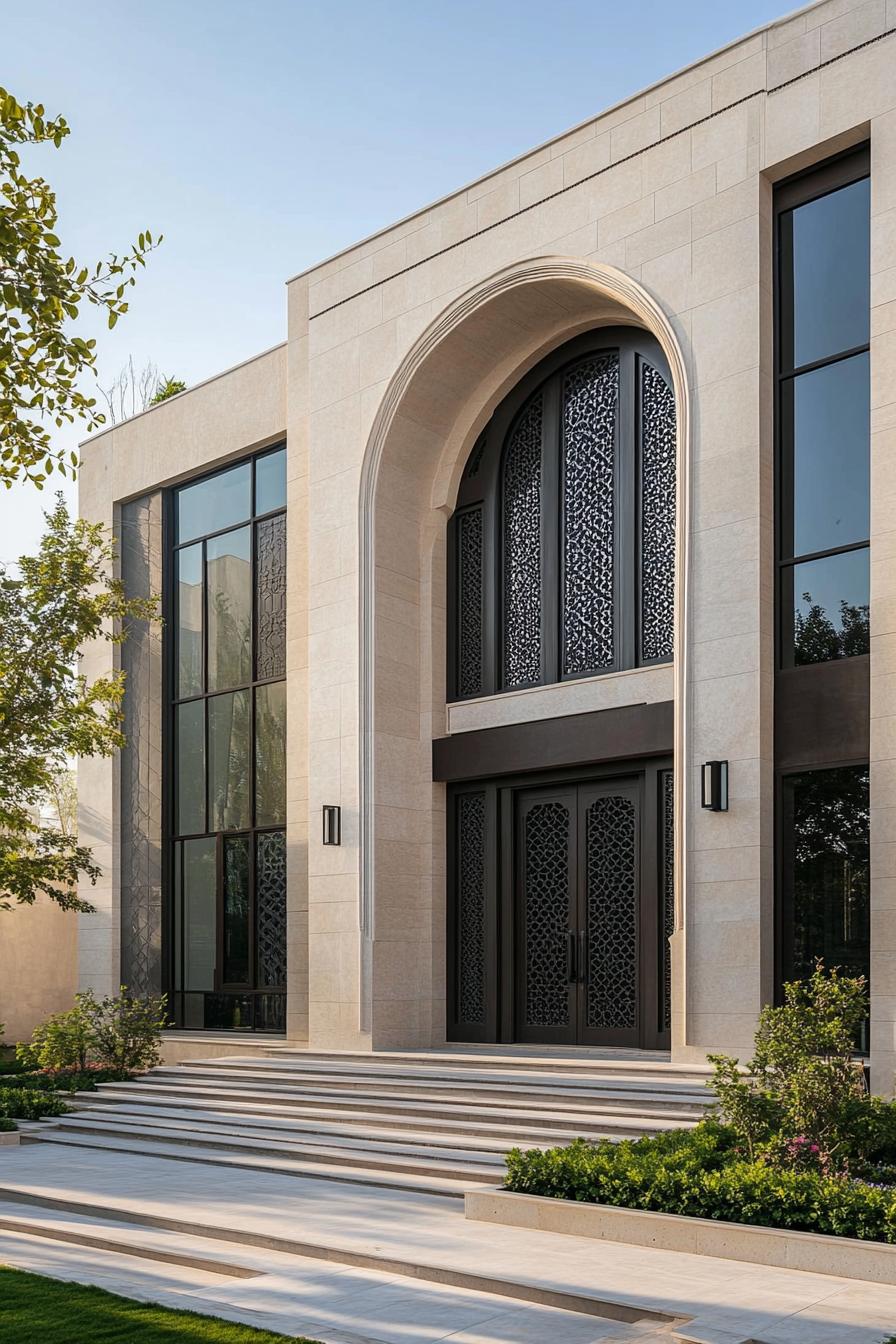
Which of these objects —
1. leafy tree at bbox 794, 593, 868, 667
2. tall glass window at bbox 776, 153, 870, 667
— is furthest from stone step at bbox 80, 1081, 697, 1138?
tall glass window at bbox 776, 153, 870, 667

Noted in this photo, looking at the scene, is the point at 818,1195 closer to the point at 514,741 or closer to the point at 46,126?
the point at 46,126

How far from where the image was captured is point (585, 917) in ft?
48.5

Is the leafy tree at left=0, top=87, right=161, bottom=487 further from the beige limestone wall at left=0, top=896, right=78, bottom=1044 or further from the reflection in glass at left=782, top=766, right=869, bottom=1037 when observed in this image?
the beige limestone wall at left=0, top=896, right=78, bottom=1044

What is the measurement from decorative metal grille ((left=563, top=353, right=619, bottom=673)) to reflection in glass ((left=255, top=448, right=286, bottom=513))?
4.34 m

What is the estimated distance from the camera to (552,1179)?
857cm

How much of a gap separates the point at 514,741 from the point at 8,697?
5.35 m

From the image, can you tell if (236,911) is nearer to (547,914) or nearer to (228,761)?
(228,761)

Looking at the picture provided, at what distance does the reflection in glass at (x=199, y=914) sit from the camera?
18.6 meters

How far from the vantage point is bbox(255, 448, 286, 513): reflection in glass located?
18.3m

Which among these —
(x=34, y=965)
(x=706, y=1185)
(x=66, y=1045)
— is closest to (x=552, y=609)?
(x=66, y=1045)

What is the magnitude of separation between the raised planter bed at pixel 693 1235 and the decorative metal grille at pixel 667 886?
5335 millimetres

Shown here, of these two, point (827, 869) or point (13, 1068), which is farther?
point (13, 1068)

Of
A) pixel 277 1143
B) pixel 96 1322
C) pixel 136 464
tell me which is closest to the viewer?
pixel 96 1322

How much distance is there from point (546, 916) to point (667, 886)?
1687mm
